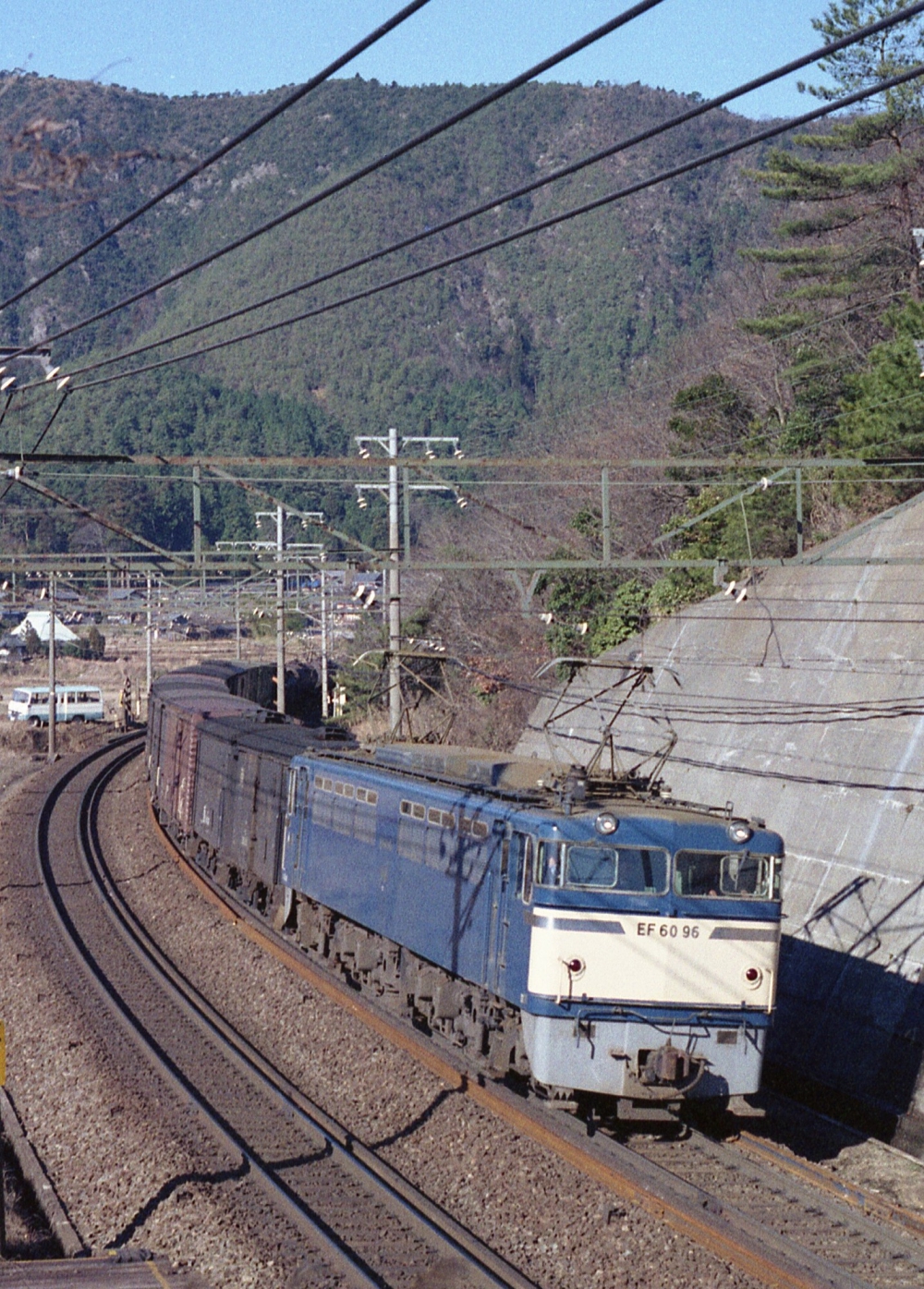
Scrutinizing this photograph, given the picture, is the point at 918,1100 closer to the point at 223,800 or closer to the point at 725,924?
the point at 725,924

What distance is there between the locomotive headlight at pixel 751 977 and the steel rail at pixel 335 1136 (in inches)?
128

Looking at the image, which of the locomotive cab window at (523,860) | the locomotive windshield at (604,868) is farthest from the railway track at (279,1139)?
the locomotive windshield at (604,868)

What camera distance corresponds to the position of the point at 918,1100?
13.5 metres

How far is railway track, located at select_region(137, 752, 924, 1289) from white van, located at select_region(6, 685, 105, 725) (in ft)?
146

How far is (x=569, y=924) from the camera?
11.7 m

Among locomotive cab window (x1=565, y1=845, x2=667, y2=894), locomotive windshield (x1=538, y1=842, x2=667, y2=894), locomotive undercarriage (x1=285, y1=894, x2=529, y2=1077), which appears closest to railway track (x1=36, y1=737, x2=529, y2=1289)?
locomotive undercarriage (x1=285, y1=894, x2=529, y2=1077)

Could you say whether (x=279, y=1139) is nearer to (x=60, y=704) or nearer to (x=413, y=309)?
(x=60, y=704)

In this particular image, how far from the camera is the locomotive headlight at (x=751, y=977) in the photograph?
39.4ft

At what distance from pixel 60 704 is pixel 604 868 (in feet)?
158

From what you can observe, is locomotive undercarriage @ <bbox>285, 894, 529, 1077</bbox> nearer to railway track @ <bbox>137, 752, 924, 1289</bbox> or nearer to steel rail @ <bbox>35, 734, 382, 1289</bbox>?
railway track @ <bbox>137, 752, 924, 1289</bbox>

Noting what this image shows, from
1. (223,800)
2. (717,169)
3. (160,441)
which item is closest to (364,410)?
(160,441)

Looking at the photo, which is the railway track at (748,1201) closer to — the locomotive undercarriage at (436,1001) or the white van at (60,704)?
the locomotive undercarriage at (436,1001)

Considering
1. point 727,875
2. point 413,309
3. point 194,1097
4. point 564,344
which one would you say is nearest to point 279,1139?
point 194,1097

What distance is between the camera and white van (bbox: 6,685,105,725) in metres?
55.2
